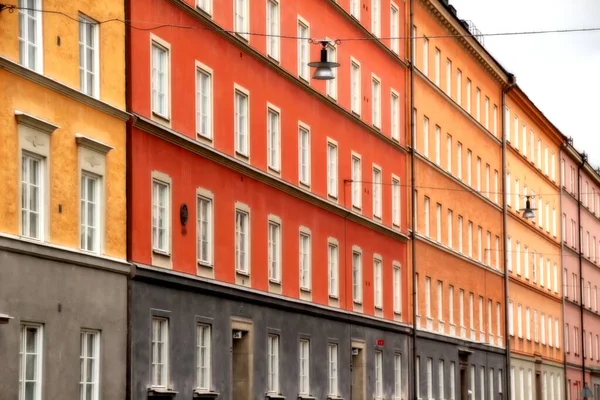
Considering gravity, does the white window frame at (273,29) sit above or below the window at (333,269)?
above

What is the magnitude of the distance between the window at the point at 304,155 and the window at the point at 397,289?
10.9 meters

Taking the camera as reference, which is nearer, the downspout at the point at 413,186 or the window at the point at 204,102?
the window at the point at 204,102

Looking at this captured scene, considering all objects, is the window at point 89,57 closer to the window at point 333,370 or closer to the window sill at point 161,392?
the window sill at point 161,392

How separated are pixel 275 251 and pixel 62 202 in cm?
1423

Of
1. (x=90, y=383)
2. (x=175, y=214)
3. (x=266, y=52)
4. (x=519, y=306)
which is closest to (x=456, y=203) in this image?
(x=519, y=306)

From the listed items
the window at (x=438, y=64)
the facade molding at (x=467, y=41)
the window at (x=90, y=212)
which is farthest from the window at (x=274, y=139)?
the window at (x=438, y=64)

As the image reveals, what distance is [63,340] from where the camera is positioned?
103ft

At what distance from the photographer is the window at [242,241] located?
139ft

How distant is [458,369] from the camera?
221 feet

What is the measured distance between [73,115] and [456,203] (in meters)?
38.3

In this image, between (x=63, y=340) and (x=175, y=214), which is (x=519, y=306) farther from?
(x=63, y=340)

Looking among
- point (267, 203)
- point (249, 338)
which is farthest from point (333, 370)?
point (249, 338)

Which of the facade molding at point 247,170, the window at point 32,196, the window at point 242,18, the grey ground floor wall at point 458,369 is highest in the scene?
the window at point 242,18

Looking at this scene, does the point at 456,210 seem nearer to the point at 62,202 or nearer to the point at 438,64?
the point at 438,64
